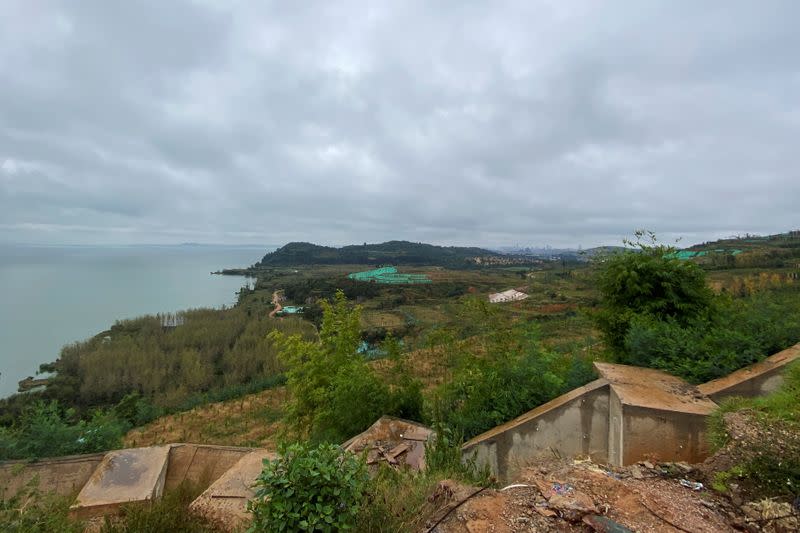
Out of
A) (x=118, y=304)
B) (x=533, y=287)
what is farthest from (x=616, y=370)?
(x=118, y=304)

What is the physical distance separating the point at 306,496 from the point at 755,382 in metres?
5.34

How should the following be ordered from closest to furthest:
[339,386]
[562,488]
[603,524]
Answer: [603,524] < [562,488] < [339,386]

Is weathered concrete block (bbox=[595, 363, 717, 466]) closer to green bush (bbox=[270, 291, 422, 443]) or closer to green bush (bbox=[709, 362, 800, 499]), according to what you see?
green bush (bbox=[709, 362, 800, 499])

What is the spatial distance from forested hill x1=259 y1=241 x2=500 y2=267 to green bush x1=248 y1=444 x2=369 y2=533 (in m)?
126

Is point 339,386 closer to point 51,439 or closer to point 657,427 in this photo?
point 657,427

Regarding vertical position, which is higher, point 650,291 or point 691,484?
point 650,291

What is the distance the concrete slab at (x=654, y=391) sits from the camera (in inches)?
161

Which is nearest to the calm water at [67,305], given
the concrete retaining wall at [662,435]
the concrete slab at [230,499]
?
the concrete slab at [230,499]

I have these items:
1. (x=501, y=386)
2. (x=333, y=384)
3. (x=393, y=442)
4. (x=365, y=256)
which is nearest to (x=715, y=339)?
(x=501, y=386)

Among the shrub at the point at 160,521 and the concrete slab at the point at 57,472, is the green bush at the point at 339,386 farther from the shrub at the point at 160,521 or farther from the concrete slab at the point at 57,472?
the concrete slab at the point at 57,472

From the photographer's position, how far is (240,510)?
5020 millimetres

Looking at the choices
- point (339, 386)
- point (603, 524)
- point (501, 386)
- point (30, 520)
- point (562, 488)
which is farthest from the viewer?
point (339, 386)

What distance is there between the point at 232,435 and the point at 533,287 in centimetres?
4980

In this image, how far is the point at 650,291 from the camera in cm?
677
